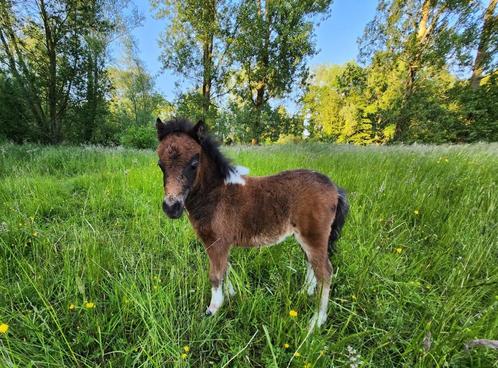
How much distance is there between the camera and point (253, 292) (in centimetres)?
208

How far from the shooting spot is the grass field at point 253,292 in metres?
1.37

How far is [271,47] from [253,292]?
1938cm

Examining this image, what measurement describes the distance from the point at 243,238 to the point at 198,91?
742 inches

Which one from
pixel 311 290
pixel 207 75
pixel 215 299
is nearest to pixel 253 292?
pixel 215 299

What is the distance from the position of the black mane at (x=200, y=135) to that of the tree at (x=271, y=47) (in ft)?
54.1

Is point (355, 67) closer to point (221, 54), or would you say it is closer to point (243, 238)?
point (221, 54)

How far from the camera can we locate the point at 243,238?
6.75 ft

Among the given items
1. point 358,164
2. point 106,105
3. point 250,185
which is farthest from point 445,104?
point 106,105

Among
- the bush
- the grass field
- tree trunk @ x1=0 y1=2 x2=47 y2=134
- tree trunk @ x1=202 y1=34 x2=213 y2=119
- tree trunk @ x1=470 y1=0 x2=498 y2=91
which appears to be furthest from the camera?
tree trunk @ x1=202 y1=34 x2=213 y2=119

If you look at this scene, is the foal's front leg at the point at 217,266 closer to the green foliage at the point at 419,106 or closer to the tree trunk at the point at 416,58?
the green foliage at the point at 419,106

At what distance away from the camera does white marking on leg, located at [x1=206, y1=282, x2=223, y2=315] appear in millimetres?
1818

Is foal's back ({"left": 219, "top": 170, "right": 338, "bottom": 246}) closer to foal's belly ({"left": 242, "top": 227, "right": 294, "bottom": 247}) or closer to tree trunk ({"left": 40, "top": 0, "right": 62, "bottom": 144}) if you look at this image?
foal's belly ({"left": 242, "top": 227, "right": 294, "bottom": 247})

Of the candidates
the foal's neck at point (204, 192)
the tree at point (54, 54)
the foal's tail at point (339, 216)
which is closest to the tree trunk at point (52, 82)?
the tree at point (54, 54)

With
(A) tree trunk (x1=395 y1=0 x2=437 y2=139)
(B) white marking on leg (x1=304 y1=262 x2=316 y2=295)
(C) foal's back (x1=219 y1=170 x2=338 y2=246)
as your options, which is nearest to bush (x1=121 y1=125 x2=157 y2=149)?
(C) foal's back (x1=219 y1=170 x2=338 y2=246)
